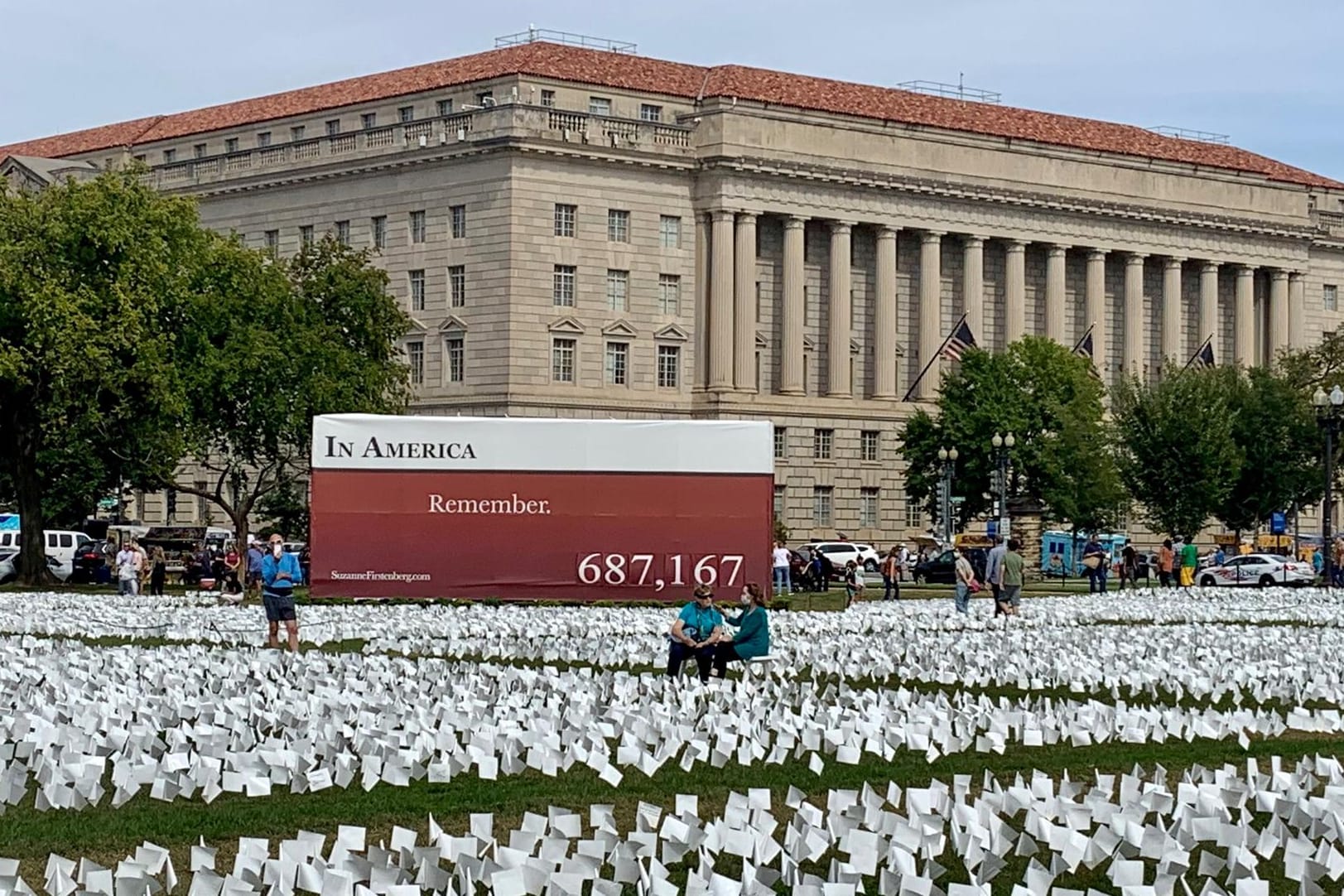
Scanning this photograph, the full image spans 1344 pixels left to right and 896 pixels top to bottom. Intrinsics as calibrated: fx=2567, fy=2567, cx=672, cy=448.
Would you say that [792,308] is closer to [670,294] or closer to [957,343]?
[670,294]

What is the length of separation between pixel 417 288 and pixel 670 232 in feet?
39.1

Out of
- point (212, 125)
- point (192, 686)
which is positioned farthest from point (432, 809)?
point (212, 125)

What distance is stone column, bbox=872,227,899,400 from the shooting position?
4875 inches

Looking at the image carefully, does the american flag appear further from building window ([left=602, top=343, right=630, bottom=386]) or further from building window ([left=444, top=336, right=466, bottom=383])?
building window ([left=444, top=336, right=466, bottom=383])

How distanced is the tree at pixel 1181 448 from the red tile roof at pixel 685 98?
66.4ft

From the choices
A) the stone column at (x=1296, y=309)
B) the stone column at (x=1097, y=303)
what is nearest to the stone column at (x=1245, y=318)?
the stone column at (x=1296, y=309)

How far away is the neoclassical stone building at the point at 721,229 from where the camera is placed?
376ft

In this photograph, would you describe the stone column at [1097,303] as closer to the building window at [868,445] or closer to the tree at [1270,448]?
the building window at [868,445]

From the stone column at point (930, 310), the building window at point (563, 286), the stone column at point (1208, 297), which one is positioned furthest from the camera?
the stone column at point (1208, 297)

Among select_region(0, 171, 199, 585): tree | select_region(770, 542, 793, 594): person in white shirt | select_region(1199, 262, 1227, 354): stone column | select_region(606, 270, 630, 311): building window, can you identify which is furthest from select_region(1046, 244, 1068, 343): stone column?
select_region(770, 542, 793, 594): person in white shirt

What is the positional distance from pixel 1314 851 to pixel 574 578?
4026cm

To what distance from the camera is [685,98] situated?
4803 inches

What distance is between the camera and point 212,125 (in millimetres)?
133000

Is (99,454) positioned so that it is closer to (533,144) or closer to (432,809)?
(533,144)
